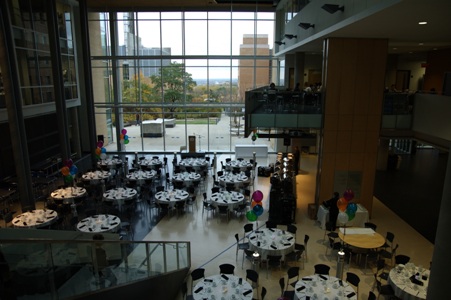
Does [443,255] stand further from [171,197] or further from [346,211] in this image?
[171,197]

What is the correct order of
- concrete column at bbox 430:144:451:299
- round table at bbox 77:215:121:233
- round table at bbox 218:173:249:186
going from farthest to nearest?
round table at bbox 218:173:249:186
round table at bbox 77:215:121:233
concrete column at bbox 430:144:451:299

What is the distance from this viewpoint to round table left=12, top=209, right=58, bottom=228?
460 inches

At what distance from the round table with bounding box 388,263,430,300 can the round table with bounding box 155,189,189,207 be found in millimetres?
8175

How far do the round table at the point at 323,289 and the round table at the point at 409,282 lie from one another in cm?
123

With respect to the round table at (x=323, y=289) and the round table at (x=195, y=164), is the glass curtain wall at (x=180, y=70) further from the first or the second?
the round table at (x=323, y=289)

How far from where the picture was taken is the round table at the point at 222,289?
7.84 m

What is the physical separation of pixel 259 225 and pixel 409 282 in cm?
605

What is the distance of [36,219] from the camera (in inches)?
472

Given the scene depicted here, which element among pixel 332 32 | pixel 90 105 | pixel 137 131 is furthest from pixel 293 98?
pixel 137 131

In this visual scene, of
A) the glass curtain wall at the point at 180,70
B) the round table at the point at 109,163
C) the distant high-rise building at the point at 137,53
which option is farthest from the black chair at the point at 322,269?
the distant high-rise building at the point at 137,53

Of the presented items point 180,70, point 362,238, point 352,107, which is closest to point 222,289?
point 362,238

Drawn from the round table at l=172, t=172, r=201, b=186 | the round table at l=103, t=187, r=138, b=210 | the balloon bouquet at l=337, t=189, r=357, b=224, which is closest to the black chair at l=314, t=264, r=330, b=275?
the balloon bouquet at l=337, t=189, r=357, b=224

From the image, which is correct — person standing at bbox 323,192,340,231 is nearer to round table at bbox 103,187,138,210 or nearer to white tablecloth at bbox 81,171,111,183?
round table at bbox 103,187,138,210

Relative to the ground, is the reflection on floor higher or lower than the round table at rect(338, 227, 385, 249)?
lower
